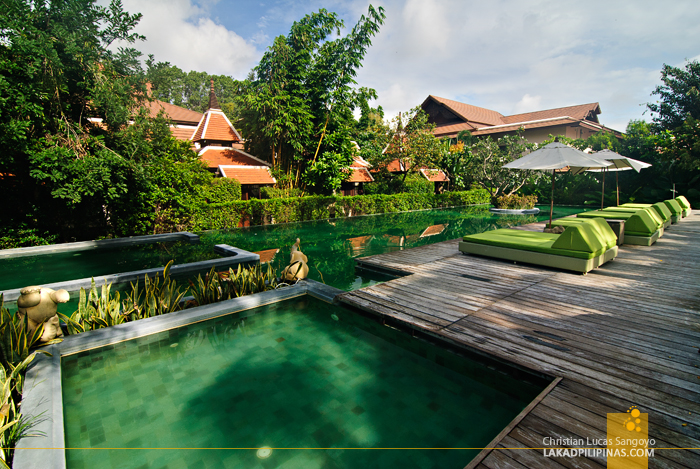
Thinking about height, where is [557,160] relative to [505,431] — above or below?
above

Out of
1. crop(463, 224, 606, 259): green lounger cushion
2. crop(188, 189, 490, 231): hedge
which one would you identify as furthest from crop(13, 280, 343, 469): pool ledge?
crop(188, 189, 490, 231): hedge

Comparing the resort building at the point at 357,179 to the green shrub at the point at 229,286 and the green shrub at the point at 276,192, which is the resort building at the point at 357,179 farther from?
the green shrub at the point at 229,286

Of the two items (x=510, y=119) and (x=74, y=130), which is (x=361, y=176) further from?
(x=510, y=119)

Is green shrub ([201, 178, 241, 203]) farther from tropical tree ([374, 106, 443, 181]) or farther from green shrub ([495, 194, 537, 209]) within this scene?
green shrub ([495, 194, 537, 209])

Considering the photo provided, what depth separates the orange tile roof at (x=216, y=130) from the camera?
2066 centimetres

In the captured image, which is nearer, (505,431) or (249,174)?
(505,431)

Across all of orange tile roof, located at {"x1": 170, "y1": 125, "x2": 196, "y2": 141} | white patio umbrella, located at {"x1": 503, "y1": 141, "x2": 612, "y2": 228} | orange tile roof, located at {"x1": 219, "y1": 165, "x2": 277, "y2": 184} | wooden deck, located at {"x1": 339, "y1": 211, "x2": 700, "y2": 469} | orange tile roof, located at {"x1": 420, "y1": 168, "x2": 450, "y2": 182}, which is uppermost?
orange tile roof, located at {"x1": 170, "y1": 125, "x2": 196, "y2": 141}

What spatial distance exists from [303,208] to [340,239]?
6.31 m

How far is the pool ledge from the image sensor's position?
90.9 inches

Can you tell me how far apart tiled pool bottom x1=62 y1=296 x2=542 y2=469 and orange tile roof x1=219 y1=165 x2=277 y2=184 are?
14645mm

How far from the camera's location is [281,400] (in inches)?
124

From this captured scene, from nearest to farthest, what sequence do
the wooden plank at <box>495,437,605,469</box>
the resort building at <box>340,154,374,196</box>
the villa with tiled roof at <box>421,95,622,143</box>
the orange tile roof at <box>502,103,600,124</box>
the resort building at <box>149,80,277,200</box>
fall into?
the wooden plank at <box>495,437,605,469</box> < the resort building at <box>149,80,277,200</box> < the resort building at <box>340,154,374,196</box> < the villa with tiled roof at <box>421,95,622,143</box> < the orange tile roof at <box>502,103,600,124</box>

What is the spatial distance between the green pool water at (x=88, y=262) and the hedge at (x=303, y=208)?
3443 millimetres

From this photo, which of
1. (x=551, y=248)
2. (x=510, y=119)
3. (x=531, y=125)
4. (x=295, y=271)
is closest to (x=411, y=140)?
(x=531, y=125)
